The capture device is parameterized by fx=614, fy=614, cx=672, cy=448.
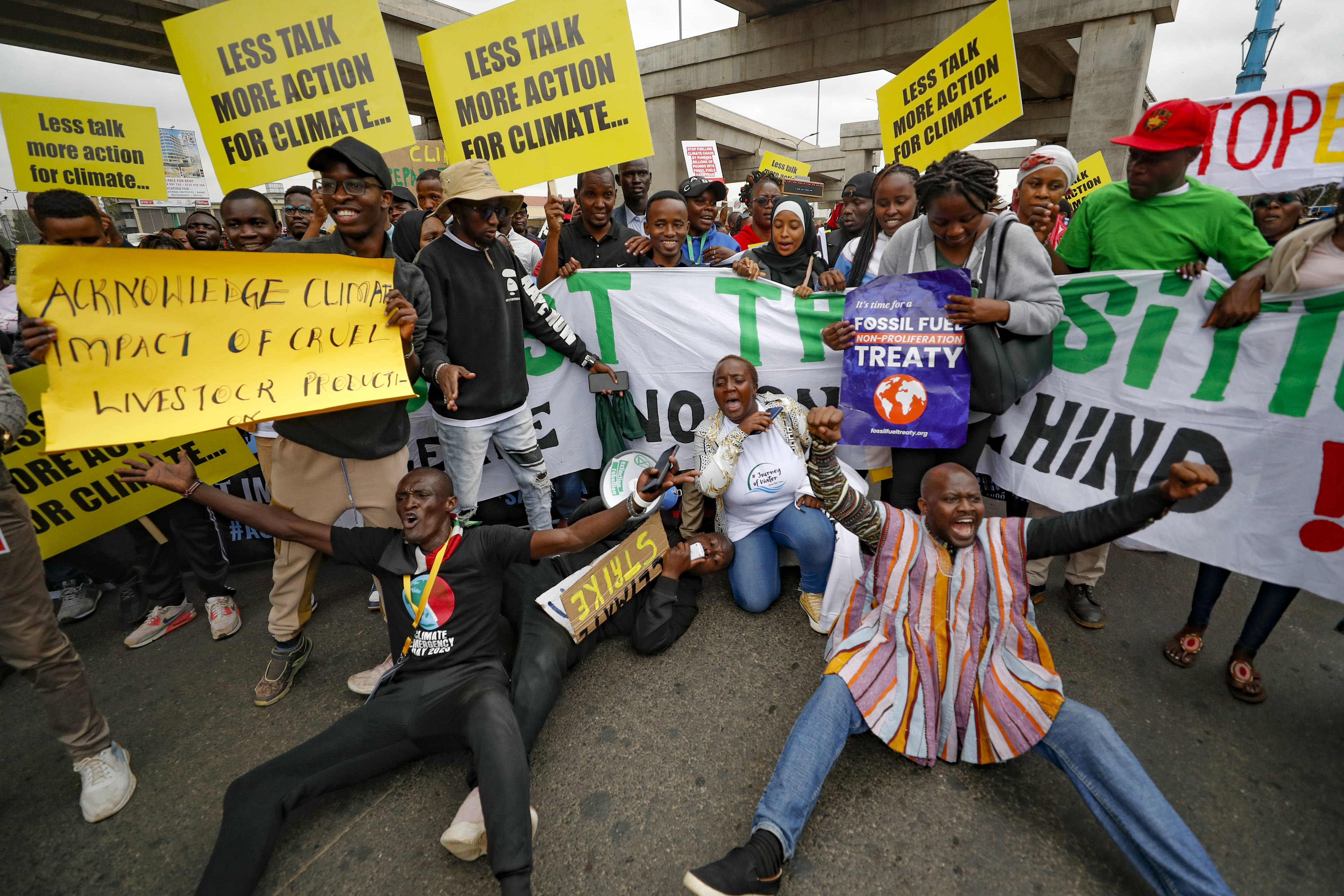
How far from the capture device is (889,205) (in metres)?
3.71

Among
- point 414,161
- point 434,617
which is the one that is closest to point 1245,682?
point 434,617

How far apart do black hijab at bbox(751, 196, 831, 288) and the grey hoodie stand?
1361 mm

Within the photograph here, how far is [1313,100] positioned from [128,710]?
22.5ft

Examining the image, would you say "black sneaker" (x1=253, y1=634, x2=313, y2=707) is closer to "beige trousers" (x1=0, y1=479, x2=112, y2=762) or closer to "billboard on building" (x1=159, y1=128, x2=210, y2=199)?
"beige trousers" (x1=0, y1=479, x2=112, y2=762)

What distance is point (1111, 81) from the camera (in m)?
9.91

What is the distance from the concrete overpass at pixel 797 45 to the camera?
9.90m

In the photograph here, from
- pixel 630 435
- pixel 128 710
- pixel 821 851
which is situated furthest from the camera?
pixel 630 435

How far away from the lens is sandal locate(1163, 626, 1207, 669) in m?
2.80

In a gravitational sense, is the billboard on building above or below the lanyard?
above

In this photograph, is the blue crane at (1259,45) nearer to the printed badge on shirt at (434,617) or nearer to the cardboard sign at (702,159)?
the cardboard sign at (702,159)

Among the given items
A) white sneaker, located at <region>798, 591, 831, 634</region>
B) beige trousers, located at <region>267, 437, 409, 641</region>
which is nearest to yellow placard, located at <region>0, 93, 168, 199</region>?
beige trousers, located at <region>267, 437, 409, 641</region>

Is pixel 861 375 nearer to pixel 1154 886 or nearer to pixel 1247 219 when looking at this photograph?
pixel 1247 219

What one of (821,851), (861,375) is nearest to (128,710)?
(821,851)

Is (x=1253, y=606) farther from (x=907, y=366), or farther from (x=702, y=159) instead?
(x=702, y=159)
